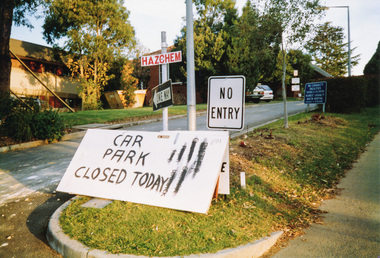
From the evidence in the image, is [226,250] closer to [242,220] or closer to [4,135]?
[242,220]

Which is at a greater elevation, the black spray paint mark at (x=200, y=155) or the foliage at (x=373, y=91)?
the foliage at (x=373, y=91)

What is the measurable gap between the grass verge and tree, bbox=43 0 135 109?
22240 mm

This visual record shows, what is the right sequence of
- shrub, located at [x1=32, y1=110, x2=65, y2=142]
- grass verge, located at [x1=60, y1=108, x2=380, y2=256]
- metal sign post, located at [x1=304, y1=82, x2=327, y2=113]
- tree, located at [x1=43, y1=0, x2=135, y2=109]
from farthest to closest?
1. tree, located at [x1=43, y1=0, x2=135, y2=109]
2. metal sign post, located at [x1=304, y1=82, x2=327, y2=113]
3. shrub, located at [x1=32, y1=110, x2=65, y2=142]
4. grass verge, located at [x1=60, y1=108, x2=380, y2=256]

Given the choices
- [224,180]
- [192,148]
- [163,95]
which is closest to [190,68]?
[163,95]

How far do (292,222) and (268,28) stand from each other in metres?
7.35

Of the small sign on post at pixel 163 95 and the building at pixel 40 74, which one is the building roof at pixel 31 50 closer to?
the building at pixel 40 74

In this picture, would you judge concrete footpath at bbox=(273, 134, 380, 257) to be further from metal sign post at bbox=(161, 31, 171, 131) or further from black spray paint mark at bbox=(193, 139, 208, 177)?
metal sign post at bbox=(161, 31, 171, 131)

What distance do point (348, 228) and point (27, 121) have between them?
32.5ft

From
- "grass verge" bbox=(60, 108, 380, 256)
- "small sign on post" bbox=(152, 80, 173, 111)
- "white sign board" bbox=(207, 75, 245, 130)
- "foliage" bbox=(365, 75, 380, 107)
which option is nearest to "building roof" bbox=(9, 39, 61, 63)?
"small sign on post" bbox=(152, 80, 173, 111)

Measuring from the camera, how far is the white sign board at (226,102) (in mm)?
3988

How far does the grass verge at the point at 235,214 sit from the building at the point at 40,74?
2374cm

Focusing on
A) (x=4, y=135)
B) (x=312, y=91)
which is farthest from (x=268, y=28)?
(x=4, y=135)

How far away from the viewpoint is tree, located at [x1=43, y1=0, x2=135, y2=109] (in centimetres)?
2361

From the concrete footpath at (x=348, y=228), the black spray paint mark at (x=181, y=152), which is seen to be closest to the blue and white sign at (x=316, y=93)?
the concrete footpath at (x=348, y=228)
